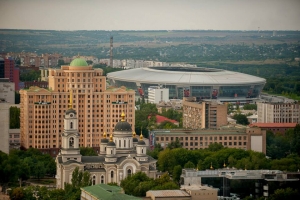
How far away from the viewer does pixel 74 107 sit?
2281 inches

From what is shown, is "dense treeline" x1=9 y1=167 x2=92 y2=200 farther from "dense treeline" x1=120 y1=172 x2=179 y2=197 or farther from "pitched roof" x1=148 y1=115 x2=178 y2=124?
"pitched roof" x1=148 y1=115 x2=178 y2=124

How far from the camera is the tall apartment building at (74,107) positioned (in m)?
57.2

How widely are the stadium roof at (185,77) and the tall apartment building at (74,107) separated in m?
31.5

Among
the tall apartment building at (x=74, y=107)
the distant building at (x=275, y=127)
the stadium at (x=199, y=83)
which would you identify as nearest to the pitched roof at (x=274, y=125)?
the distant building at (x=275, y=127)

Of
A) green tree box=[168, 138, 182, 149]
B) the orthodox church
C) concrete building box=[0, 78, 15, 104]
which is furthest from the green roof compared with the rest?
concrete building box=[0, 78, 15, 104]

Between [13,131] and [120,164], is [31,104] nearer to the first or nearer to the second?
[13,131]

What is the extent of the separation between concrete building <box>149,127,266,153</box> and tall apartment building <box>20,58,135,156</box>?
1.96 m

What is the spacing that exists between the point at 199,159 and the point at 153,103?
32.9 metres

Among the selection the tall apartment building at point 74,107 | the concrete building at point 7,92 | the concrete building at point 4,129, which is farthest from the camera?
the concrete building at point 7,92

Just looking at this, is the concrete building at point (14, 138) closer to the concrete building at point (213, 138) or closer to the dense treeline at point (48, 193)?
the concrete building at point (213, 138)

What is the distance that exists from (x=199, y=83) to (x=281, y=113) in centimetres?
2109

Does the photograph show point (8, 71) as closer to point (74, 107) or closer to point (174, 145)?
point (74, 107)

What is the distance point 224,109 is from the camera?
64.1 meters

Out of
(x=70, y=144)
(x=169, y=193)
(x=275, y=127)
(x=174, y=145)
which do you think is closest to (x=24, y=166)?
(x=70, y=144)
